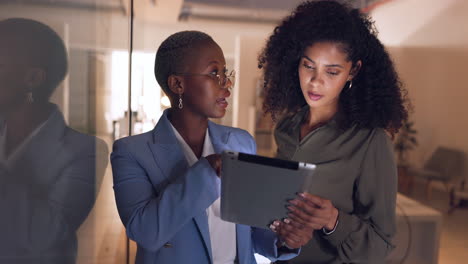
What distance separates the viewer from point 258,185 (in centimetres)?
85

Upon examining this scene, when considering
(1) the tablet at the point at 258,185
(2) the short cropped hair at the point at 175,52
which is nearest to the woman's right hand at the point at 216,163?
(1) the tablet at the point at 258,185

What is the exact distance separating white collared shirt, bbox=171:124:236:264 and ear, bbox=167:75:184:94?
0.11m

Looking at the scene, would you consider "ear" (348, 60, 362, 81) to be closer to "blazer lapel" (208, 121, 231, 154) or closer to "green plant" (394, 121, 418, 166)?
"blazer lapel" (208, 121, 231, 154)

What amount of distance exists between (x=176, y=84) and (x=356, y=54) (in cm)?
61

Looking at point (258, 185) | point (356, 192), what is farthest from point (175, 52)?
point (356, 192)

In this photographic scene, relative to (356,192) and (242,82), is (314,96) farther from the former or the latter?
(242,82)

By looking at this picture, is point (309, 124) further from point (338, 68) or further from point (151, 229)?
point (151, 229)

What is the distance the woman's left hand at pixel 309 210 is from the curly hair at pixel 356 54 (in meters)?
0.38

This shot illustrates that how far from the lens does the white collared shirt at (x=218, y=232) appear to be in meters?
1.07

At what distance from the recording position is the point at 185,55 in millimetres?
1026

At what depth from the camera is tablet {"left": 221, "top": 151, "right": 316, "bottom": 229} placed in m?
0.81

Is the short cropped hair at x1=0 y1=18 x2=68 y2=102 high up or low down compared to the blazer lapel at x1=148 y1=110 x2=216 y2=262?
up

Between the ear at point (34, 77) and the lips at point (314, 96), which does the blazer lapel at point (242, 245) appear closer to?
the lips at point (314, 96)

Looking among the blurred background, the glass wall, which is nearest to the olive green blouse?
the blurred background
